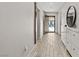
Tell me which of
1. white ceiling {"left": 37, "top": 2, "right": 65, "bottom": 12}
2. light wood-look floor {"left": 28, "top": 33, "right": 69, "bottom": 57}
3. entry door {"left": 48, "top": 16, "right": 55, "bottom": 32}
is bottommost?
light wood-look floor {"left": 28, "top": 33, "right": 69, "bottom": 57}

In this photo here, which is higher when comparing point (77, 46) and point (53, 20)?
point (53, 20)

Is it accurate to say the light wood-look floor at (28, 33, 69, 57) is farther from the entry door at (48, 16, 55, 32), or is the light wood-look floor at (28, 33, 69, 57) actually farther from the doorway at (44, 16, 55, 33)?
the entry door at (48, 16, 55, 32)

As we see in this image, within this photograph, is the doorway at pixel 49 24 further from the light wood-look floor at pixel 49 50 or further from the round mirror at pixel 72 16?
the round mirror at pixel 72 16

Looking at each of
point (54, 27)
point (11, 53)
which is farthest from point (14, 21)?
point (54, 27)

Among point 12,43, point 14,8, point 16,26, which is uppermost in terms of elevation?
point 14,8

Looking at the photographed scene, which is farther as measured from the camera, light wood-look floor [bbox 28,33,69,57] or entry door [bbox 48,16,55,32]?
entry door [bbox 48,16,55,32]

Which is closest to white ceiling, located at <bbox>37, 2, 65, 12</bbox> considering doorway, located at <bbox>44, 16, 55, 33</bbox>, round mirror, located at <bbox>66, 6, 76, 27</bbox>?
round mirror, located at <bbox>66, 6, 76, 27</bbox>

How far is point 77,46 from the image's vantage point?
2.90 meters

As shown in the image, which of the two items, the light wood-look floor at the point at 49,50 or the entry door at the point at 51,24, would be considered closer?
the light wood-look floor at the point at 49,50

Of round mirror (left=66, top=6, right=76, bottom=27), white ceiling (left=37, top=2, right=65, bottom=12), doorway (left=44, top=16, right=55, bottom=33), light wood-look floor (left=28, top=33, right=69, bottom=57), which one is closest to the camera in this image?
round mirror (left=66, top=6, right=76, bottom=27)

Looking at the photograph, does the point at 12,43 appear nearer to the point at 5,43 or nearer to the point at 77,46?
the point at 5,43

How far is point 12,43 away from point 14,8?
26.1 inches

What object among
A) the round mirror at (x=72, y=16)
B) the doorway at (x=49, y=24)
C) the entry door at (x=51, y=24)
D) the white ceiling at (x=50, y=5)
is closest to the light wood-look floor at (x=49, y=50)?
the round mirror at (x=72, y=16)

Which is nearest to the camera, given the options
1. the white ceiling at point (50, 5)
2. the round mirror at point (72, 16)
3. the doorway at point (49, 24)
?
the round mirror at point (72, 16)
